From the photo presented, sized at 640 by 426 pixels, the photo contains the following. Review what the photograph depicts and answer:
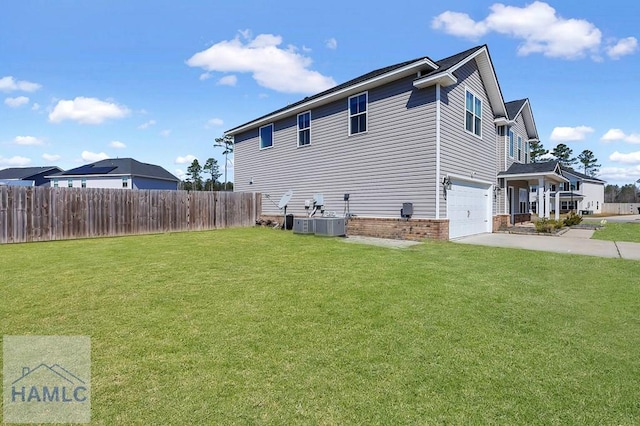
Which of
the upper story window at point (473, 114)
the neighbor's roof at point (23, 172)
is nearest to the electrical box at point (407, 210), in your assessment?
the upper story window at point (473, 114)

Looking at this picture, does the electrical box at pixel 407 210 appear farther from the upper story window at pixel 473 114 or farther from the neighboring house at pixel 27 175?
the neighboring house at pixel 27 175

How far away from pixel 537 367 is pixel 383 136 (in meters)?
10.6

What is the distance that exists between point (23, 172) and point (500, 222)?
179 feet

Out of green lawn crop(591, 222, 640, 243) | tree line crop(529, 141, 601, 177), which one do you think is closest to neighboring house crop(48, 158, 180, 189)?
green lawn crop(591, 222, 640, 243)

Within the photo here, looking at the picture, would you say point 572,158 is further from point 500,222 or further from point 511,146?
point 500,222

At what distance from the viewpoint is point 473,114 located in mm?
13695

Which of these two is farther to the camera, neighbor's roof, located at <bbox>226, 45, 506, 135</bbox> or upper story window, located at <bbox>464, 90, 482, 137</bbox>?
upper story window, located at <bbox>464, 90, 482, 137</bbox>

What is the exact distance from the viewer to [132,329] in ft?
11.6

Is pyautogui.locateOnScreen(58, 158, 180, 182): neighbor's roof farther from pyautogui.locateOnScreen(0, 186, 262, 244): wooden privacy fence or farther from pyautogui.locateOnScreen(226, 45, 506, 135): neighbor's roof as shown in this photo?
pyautogui.locateOnScreen(226, 45, 506, 135): neighbor's roof

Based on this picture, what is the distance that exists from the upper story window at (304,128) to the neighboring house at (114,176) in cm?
2552

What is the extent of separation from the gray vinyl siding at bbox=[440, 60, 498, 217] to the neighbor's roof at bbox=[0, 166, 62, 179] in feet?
159

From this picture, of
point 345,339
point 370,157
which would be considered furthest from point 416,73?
point 345,339

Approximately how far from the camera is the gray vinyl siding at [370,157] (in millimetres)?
11359

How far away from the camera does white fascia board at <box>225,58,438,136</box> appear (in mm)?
11015
